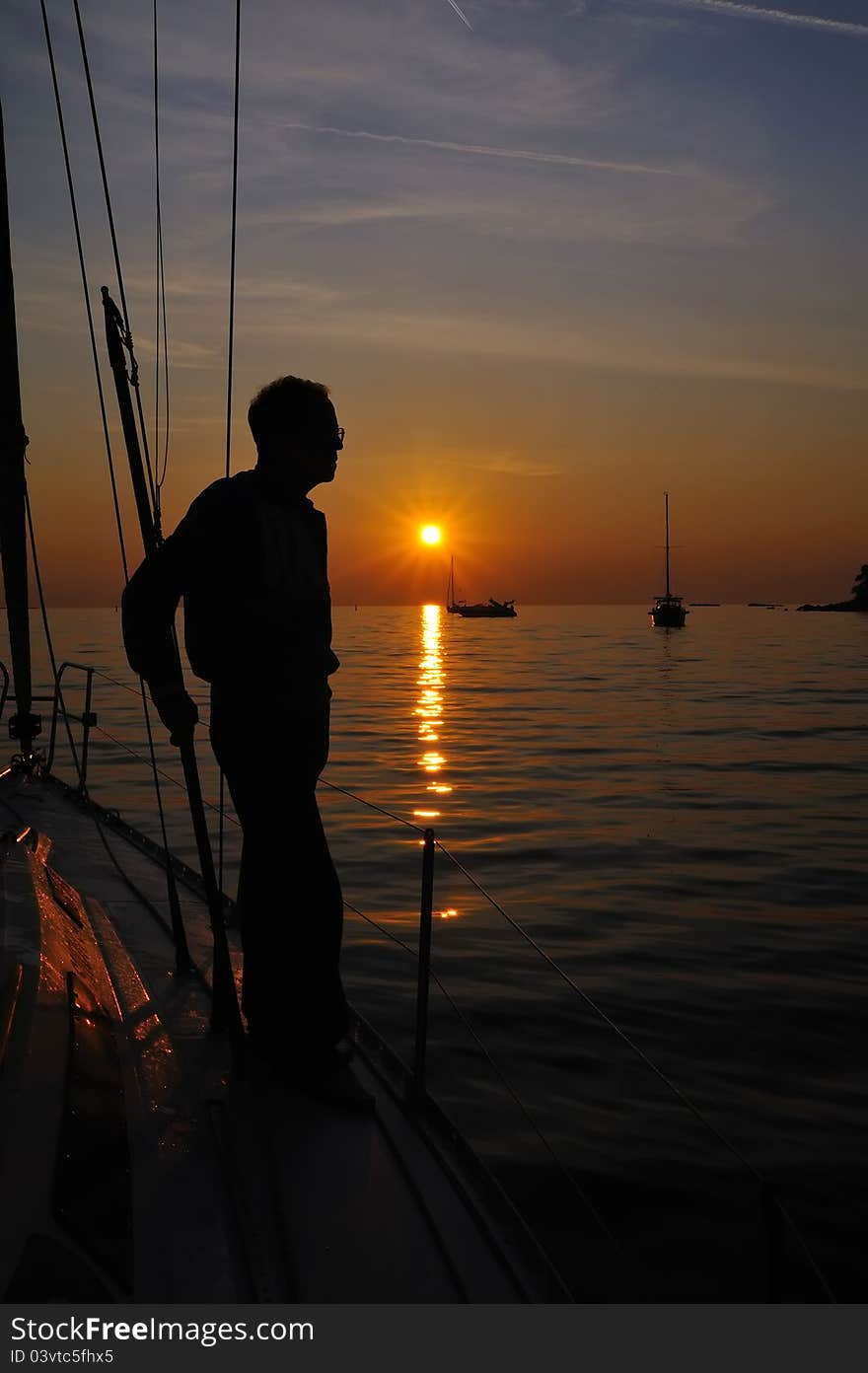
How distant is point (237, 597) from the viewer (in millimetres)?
3023

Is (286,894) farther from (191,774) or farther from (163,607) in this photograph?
(163,607)

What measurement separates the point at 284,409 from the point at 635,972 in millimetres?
4594

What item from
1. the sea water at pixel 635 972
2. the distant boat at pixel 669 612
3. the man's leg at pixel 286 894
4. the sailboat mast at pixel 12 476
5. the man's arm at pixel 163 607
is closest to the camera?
the man's arm at pixel 163 607

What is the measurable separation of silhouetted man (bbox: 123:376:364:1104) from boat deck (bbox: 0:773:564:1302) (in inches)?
10.1

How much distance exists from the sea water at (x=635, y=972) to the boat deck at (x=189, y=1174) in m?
0.36

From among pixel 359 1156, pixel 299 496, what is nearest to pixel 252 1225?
pixel 359 1156

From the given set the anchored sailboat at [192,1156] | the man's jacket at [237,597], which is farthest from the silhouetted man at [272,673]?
the anchored sailboat at [192,1156]

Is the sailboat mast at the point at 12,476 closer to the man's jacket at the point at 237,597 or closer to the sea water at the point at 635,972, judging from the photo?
the sea water at the point at 635,972

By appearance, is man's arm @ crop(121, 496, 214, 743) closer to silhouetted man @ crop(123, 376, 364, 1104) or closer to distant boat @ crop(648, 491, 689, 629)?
silhouetted man @ crop(123, 376, 364, 1104)

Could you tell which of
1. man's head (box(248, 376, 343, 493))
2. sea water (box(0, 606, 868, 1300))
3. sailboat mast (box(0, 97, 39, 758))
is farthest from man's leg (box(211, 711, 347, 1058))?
sailboat mast (box(0, 97, 39, 758))

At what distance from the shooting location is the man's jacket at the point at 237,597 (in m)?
2.99

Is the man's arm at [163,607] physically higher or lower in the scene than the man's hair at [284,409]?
lower

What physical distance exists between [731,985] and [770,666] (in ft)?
131

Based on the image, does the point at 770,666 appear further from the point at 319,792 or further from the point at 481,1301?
the point at 481,1301
